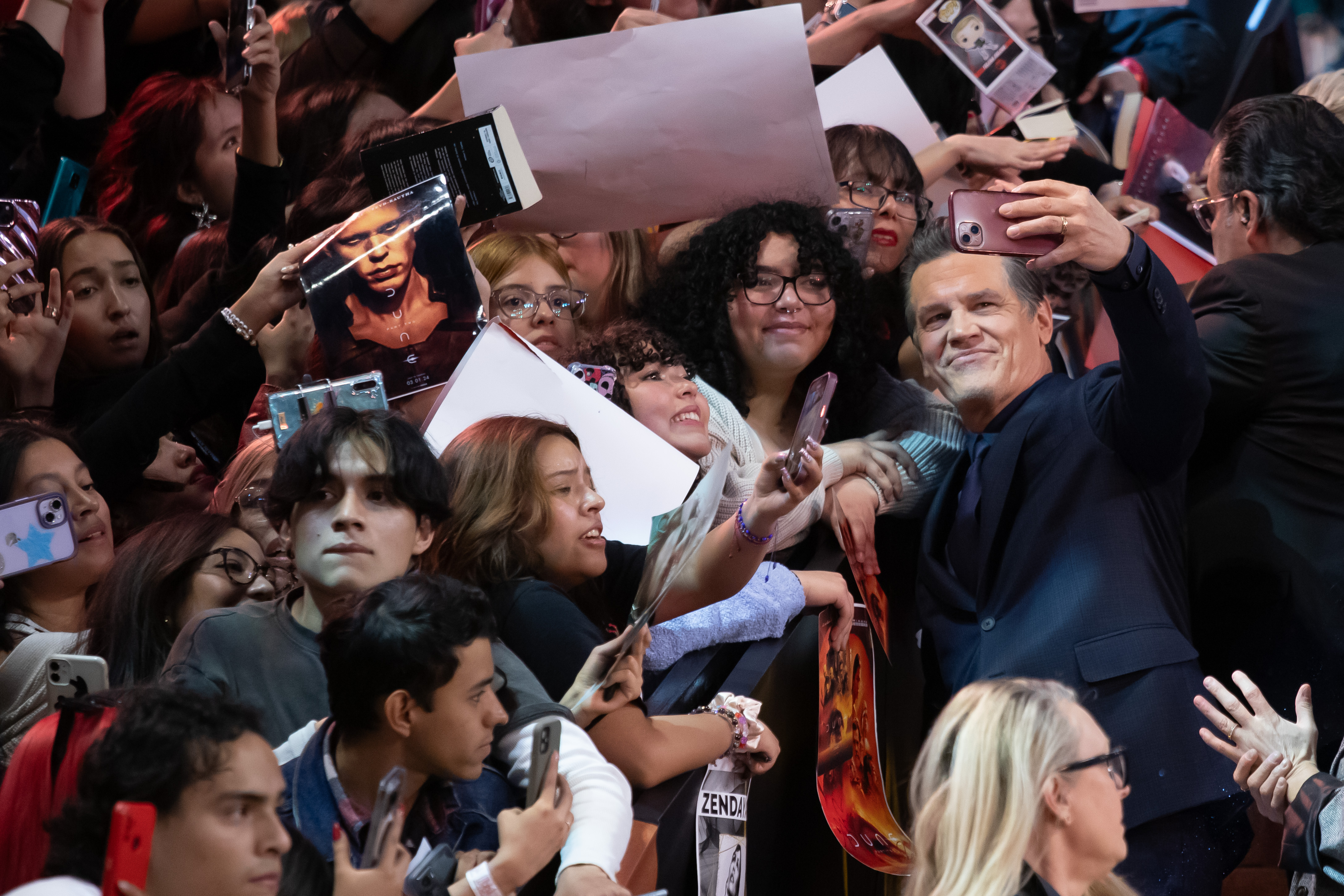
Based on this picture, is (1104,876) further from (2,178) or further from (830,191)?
(2,178)

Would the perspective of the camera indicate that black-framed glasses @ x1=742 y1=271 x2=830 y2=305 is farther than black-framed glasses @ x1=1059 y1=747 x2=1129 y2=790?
Yes

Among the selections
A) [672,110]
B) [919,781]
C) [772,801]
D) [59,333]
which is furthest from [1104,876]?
[59,333]

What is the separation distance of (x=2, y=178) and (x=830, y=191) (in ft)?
5.58

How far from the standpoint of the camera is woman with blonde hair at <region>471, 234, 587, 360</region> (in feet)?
8.98

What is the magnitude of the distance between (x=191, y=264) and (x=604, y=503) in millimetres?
1378

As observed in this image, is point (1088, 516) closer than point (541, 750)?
No

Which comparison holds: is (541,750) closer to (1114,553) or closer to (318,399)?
(318,399)

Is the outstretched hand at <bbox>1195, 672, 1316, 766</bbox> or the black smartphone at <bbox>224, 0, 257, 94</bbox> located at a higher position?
Result: the black smartphone at <bbox>224, 0, 257, 94</bbox>

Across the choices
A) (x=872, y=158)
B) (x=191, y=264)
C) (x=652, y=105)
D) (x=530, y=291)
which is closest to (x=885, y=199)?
(x=872, y=158)

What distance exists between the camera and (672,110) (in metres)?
2.73

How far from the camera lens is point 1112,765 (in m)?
1.85

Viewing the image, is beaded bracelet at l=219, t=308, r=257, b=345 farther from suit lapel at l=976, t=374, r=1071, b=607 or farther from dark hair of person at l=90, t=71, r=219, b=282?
suit lapel at l=976, t=374, r=1071, b=607

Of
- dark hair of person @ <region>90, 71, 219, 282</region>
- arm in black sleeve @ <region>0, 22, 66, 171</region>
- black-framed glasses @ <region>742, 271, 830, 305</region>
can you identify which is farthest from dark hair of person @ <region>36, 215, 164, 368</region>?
black-framed glasses @ <region>742, 271, 830, 305</region>

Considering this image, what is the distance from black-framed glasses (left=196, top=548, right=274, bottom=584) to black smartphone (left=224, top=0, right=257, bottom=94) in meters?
1.04
